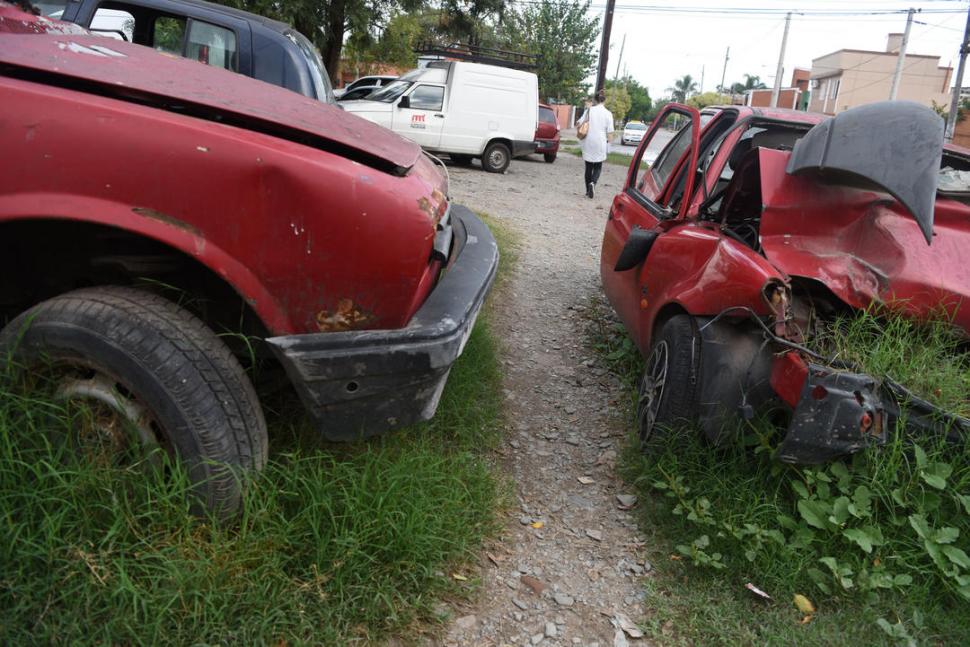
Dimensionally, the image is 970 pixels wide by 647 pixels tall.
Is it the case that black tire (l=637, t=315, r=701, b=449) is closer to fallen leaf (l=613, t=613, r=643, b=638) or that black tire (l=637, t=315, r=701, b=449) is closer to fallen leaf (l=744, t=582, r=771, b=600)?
fallen leaf (l=744, t=582, r=771, b=600)

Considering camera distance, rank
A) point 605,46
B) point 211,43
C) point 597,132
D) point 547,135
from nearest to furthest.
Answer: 1. point 211,43
2. point 597,132
3. point 547,135
4. point 605,46

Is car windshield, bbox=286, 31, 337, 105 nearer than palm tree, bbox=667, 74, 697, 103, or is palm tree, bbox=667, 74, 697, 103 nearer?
car windshield, bbox=286, 31, 337, 105

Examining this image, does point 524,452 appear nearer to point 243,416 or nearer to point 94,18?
point 243,416

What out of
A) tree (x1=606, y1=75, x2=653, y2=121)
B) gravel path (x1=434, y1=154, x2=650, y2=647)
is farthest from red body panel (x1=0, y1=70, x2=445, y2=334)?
tree (x1=606, y1=75, x2=653, y2=121)

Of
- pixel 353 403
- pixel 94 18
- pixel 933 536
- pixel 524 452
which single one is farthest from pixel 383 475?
pixel 94 18

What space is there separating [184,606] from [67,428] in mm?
665

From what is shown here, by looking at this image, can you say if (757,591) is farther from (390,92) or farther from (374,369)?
(390,92)

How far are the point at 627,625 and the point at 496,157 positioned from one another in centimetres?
1344

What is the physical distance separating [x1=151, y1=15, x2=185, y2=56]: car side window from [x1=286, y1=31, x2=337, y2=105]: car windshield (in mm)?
782

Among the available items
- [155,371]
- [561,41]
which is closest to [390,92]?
[155,371]

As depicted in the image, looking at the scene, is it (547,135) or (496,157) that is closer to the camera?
(496,157)

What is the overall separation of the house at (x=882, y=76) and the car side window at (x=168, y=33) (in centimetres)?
5578

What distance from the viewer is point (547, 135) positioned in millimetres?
18625

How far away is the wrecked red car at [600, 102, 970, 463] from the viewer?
2.45 meters
